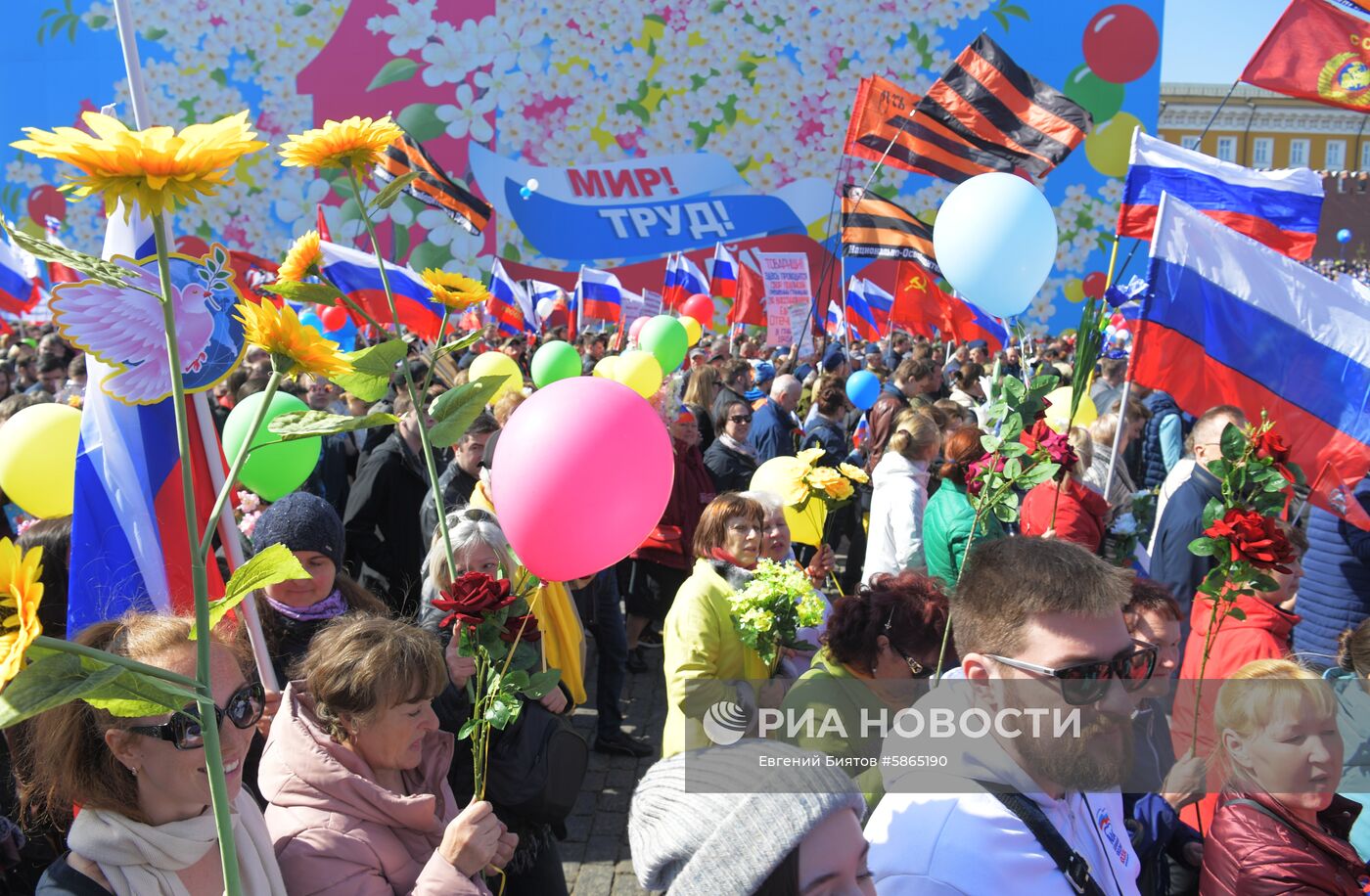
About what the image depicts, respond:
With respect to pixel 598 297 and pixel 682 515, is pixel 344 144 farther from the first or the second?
pixel 598 297

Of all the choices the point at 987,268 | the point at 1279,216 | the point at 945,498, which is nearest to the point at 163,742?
the point at 945,498

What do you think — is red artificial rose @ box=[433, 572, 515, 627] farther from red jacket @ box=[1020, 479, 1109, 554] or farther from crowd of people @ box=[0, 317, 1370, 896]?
red jacket @ box=[1020, 479, 1109, 554]

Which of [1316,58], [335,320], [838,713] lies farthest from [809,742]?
[335,320]

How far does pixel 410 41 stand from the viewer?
73.9 feet

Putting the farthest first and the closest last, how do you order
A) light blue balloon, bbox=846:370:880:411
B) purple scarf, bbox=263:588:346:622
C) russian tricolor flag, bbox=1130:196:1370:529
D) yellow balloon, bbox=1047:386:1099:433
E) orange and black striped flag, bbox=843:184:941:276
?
light blue balloon, bbox=846:370:880:411 < orange and black striped flag, bbox=843:184:941:276 < yellow balloon, bbox=1047:386:1099:433 < russian tricolor flag, bbox=1130:196:1370:529 < purple scarf, bbox=263:588:346:622

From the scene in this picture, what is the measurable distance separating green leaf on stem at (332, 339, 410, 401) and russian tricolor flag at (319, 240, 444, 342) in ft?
21.0

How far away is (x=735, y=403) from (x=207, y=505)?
171 inches

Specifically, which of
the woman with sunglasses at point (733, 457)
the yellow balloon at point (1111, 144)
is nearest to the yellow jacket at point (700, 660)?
the woman with sunglasses at point (733, 457)

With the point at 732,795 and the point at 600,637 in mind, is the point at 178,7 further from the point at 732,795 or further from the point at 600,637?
the point at 732,795

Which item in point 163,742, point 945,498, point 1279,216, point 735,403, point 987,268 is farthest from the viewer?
point 735,403

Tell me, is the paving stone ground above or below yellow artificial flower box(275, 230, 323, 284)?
below

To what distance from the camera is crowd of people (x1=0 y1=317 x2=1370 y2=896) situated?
1.50 metres

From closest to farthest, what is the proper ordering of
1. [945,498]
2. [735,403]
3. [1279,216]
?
1. [945,498]
2. [1279,216]
3. [735,403]

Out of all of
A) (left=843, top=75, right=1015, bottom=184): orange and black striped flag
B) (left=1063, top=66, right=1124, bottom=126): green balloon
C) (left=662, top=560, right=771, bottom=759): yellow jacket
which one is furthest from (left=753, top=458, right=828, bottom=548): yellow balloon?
(left=1063, top=66, right=1124, bottom=126): green balloon
